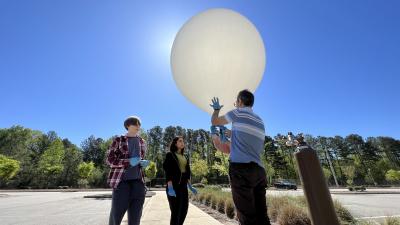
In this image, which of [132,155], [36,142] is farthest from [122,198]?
[36,142]

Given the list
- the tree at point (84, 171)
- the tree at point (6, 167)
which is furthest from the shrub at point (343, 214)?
the tree at point (84, 171)

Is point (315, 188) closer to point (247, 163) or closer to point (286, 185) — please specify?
point (247, 163)

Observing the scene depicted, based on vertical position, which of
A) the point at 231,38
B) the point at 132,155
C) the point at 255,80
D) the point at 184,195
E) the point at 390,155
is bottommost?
the point at 184,195

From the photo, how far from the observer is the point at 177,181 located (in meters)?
4.29

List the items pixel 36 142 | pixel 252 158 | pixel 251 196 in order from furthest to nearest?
1. pixel 36 142
2. pixel 252 158
3. pixel 251 196

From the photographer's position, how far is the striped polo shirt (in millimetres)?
2443

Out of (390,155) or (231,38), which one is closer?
(231,38)

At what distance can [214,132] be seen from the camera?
111 inches

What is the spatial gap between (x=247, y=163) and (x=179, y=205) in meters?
2.12

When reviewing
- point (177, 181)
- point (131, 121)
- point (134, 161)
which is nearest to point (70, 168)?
point (177, 181)

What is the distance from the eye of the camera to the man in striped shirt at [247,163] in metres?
2.24

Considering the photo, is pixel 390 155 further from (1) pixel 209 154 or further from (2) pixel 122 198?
(2) pixel 122 198

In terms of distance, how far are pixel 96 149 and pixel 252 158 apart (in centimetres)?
8360

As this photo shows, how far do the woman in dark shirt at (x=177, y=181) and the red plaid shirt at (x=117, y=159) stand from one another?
42.4 inches
